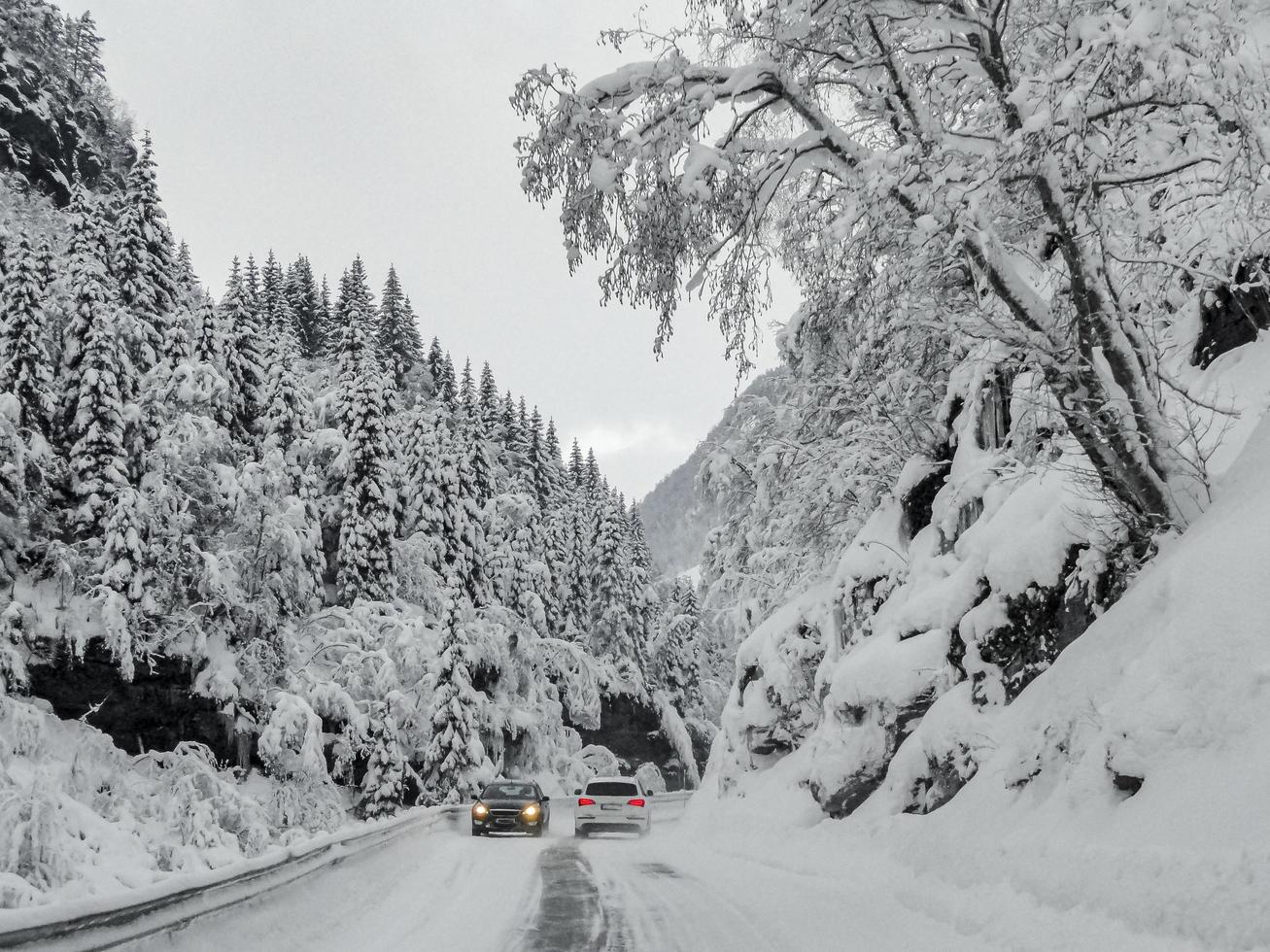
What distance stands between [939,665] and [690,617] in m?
64.1

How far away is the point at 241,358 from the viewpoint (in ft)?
128

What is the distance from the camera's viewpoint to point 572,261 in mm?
9031

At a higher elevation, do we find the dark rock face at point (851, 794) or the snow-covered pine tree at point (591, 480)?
the snow-covered pine tree at point (591, 480)

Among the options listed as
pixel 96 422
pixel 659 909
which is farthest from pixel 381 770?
pixel 659 909

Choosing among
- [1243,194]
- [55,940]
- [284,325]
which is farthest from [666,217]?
[284,325]

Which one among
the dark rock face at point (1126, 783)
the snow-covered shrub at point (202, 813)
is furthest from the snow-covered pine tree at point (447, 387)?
the dark rock face at point (1126, 783)

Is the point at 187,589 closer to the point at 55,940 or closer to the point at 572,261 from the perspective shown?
the point at 572,261

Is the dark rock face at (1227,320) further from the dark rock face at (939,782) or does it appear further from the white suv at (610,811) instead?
the white suv at (610,811)

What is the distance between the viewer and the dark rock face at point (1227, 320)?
36.8 ft

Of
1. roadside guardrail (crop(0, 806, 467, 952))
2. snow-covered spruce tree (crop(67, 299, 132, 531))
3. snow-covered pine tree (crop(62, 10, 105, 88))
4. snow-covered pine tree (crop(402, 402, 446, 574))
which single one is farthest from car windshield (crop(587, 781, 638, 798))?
snow-covered pine tree (crop(62, 10, 105, 88))

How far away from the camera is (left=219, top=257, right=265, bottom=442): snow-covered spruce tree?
1508 inches

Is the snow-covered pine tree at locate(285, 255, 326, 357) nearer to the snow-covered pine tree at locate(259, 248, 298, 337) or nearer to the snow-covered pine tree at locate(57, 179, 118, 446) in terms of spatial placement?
the snow-covered pine tree at locate(259, 248, 298, 337)

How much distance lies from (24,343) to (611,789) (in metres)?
23.8

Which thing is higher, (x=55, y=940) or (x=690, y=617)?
(x=690, y=617)
